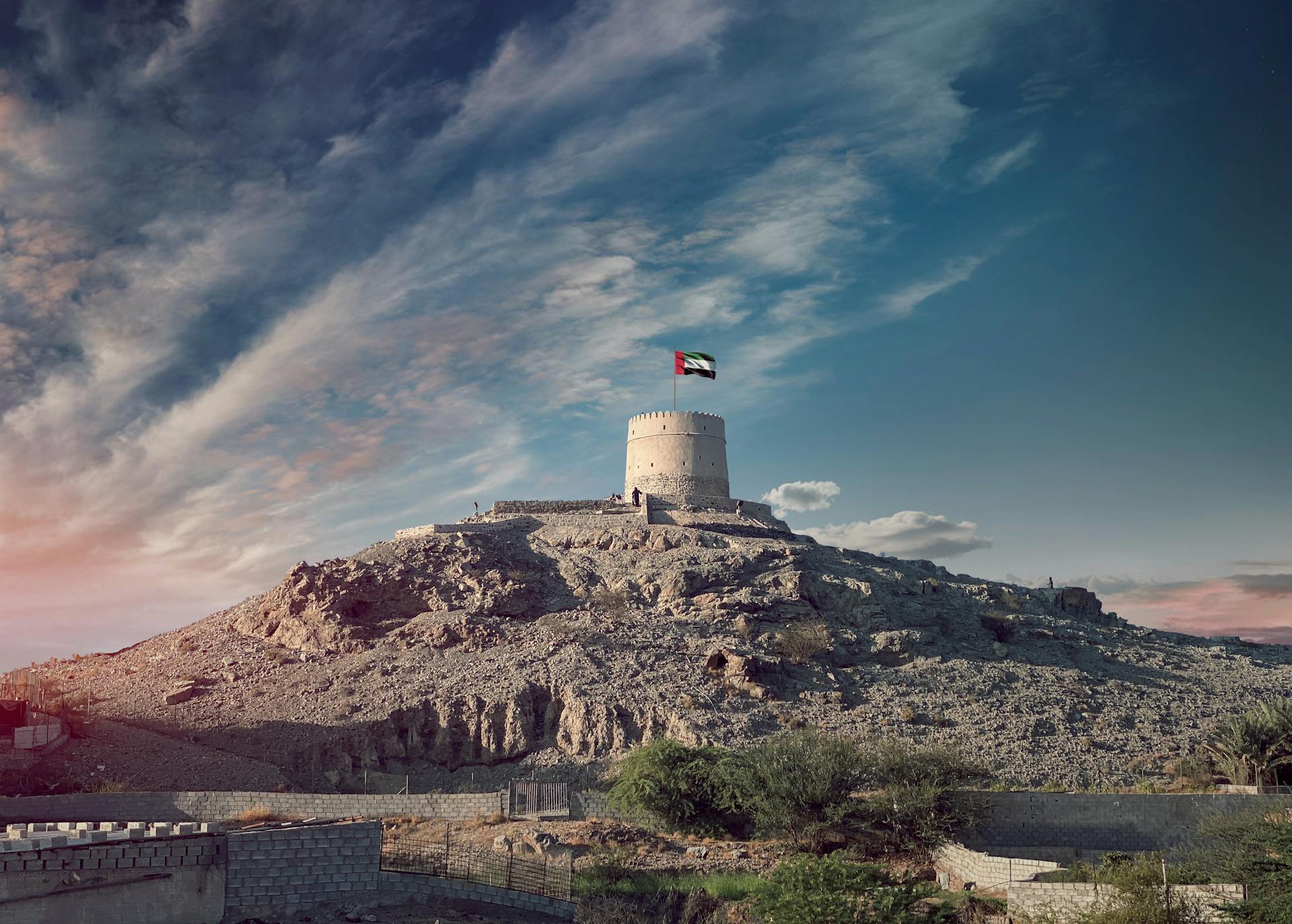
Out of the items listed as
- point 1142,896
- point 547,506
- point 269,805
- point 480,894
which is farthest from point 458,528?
point 1142,896

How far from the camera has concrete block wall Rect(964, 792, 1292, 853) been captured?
26844mm

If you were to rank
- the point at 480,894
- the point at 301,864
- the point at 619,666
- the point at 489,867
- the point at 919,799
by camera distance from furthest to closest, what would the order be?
the point at 619,666, the point at 919,799, the point at 489,867, the point at 480,894, the point at 301,864

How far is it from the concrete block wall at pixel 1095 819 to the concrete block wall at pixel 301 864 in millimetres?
13839

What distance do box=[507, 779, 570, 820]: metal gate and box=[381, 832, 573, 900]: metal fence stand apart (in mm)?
3892

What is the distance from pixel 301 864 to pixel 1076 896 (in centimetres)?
1326

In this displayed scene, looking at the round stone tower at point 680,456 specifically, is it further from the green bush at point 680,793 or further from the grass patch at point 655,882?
the grass patch at point 655,882

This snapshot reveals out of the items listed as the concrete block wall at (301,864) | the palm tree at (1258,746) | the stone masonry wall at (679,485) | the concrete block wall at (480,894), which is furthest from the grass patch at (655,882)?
the stone masonry wall at (679,485)

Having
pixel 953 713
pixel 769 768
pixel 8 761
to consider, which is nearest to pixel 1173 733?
pixel 953 713

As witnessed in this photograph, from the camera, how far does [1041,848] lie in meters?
26.6

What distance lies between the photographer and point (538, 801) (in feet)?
96.0

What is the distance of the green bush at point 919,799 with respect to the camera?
86.6 ft

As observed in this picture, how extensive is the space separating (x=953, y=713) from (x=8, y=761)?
28727mm

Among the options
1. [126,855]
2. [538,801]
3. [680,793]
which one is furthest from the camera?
[538,801]

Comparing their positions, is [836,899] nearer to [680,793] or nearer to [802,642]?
[680,793]
